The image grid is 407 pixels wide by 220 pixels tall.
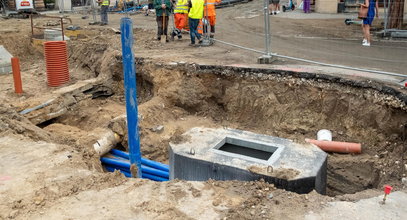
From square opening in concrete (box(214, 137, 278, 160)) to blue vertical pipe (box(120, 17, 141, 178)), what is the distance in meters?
1.20

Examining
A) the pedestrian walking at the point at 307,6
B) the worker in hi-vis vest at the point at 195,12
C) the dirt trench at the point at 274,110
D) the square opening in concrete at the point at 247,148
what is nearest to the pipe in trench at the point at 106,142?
the dirt trench at the point at 274,110

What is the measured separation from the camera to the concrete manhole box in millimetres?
4805

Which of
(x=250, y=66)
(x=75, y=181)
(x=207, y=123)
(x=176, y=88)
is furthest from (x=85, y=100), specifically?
(x=75, y=181)

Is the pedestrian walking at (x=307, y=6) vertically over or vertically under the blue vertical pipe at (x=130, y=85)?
over

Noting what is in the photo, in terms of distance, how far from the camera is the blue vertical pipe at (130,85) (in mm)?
5168

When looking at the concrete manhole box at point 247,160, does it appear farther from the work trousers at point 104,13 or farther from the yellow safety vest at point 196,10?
the work trousers at point 104,13

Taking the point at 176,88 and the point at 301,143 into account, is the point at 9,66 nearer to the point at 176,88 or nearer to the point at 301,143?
the point at 176,88

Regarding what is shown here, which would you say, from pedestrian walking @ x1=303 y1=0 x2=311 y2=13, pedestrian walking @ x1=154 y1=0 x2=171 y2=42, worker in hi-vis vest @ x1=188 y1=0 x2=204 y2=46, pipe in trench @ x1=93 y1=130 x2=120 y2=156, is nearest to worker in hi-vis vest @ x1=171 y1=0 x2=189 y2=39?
pedestrian walking @ x1=154 y1=0 x2=171 y2=42

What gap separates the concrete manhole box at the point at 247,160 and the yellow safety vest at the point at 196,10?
6636 millimetres

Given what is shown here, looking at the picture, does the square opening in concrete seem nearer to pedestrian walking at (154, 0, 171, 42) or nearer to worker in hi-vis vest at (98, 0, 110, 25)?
pedestrian walking at (154, 0, 171, 42)

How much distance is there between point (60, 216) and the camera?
376 centimetres

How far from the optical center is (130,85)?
17.6 feet

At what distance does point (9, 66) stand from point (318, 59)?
8925mm

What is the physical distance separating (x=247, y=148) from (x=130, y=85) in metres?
2.00
